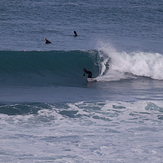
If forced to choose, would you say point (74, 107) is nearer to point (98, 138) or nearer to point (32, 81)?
point (98, 138)

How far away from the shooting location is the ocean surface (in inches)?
609

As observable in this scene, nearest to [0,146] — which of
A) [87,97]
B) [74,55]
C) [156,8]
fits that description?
[87,97]

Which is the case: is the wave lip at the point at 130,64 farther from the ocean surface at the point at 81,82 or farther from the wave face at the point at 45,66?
the wave face at the point at 45,66

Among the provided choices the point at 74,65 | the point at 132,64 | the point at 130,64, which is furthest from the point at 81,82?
the point at 132,64

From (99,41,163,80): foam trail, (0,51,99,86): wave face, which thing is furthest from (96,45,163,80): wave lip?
(0,51,99,86): wave face

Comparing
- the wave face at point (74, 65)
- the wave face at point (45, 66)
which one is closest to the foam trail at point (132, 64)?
the wave face at point (74, 65)

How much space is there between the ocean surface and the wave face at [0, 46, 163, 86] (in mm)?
61

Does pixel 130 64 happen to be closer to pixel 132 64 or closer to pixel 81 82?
pixel 132 64

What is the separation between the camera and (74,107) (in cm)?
2003

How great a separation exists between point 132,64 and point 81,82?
4994mm

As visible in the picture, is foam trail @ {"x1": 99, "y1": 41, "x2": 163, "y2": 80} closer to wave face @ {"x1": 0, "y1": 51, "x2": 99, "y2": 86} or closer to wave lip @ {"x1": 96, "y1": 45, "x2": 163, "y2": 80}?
wave lip @ {"x1": 96, "y1": 45, "x2": 163, "y2": 80}

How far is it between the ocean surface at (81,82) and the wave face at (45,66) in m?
0.06

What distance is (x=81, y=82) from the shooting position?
84.9ft

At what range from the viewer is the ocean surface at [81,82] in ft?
50.7
